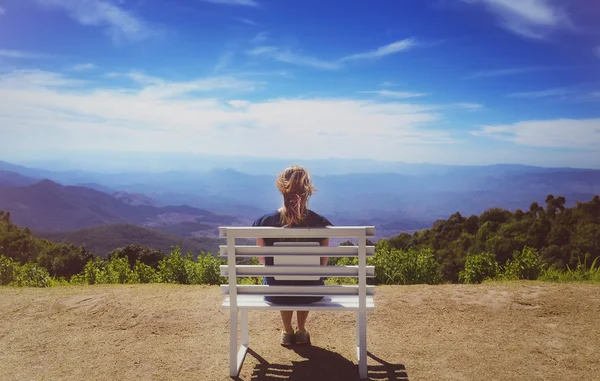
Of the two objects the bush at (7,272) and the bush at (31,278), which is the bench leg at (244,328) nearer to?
the bush at (31,278)

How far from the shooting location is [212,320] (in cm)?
670

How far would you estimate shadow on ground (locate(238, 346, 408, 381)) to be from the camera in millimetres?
4973

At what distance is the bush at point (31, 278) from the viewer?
362 inches

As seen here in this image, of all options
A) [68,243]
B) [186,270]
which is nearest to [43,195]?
[68,243]

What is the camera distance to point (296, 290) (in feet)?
15.9

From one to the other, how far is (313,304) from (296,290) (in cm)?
22

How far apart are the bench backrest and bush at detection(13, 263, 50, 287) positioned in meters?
5.67

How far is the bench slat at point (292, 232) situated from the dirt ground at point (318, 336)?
1323 millimetres

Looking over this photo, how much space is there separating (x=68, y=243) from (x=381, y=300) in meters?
13.3

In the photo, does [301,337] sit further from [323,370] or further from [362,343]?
[362,343]

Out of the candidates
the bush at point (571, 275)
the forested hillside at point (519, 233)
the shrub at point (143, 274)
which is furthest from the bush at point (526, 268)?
the forested hillside at point (519, 233)

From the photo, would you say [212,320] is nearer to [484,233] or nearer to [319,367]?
[319,367]

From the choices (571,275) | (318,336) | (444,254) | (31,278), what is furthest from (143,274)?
(444,254)

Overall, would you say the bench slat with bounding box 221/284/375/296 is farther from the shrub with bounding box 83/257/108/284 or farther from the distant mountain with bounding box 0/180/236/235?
the distant mountain with bounding box 0/180/236/235
